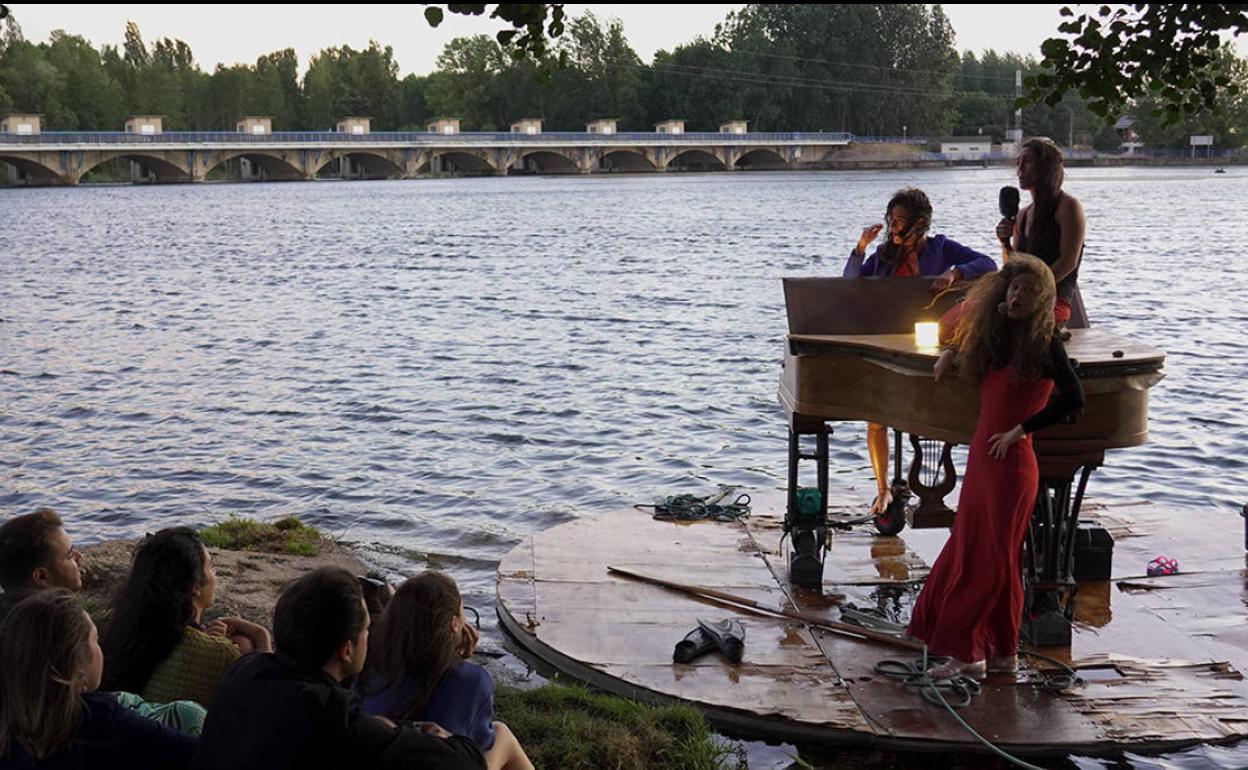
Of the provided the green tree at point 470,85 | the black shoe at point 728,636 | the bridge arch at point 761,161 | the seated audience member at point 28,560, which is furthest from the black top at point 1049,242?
the green tree at point 470,85

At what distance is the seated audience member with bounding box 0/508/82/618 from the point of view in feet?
16.0

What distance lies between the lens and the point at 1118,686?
244 inches

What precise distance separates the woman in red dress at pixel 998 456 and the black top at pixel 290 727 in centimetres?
304

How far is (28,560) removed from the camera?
16.0 ft

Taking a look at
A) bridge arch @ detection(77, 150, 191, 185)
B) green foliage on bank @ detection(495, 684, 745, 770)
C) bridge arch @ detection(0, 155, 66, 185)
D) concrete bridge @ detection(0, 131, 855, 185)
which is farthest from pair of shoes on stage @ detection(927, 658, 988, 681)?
bridge arch @ detection(77, 150, 191, 185)

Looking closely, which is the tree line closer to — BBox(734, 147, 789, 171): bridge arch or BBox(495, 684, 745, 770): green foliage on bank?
BBox(734, 147, 789, 171): bridge arch

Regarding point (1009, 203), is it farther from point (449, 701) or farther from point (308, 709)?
point (308, 709)

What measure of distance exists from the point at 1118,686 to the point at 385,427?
448 inches

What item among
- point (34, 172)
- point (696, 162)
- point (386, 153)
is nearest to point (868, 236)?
point (34, 172)

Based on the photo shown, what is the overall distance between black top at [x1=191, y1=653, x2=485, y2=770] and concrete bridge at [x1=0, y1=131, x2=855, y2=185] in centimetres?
9122

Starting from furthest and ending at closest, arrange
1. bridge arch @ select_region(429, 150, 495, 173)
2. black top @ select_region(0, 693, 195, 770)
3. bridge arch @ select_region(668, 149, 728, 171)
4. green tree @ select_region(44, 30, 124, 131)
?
1. bridge arch @ select_region(668, 149, 728, 171)
2. bridge arch @ select_region(429, 150, 495, 173)
3. green tree @ select_region(44, 30, 124, 131)
4. black top @ select_region(0, 693, 195, 770)

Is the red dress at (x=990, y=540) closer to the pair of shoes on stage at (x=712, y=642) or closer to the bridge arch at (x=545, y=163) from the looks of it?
the pair of shoes on stage at (x=712, y=642)

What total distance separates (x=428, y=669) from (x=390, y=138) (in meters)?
110

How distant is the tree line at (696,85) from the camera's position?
431 ft
